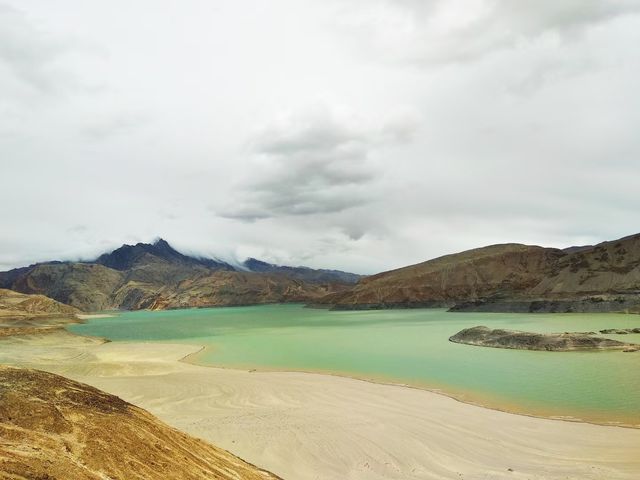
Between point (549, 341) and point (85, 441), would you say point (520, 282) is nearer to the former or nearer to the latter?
point (549, 341)

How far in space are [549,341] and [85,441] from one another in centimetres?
4265

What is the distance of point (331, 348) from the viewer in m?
48.0

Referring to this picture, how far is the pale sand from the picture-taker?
1287 centimetres

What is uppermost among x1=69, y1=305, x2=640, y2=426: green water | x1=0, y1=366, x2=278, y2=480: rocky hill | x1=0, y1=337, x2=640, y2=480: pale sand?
x1=0, y1=366, x2=278, y2=480: rocky hill

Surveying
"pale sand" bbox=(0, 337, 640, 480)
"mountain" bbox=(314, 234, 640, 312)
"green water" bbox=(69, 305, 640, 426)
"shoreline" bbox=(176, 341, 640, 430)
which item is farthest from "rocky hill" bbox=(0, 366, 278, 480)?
"mountain" bbox=(314, 234, 640, 312)

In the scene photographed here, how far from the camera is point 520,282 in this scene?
157875mm

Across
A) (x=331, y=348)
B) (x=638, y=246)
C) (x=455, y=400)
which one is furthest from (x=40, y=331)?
(x=638, y=246)

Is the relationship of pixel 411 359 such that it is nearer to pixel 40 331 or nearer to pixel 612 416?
pixel 612 416

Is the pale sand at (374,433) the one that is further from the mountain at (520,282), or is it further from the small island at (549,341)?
the mountain at (520,282)

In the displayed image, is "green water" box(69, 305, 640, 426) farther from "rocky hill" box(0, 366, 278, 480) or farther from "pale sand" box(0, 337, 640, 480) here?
"rocky hill" box(0, 366, 278, 480)

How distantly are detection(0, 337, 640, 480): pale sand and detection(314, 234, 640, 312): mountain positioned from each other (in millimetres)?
91894

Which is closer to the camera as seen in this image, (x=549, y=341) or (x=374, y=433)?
(x=374, y=433)

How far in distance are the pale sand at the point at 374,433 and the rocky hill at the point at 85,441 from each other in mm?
4007

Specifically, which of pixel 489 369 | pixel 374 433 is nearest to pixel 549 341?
pixel 489 369
